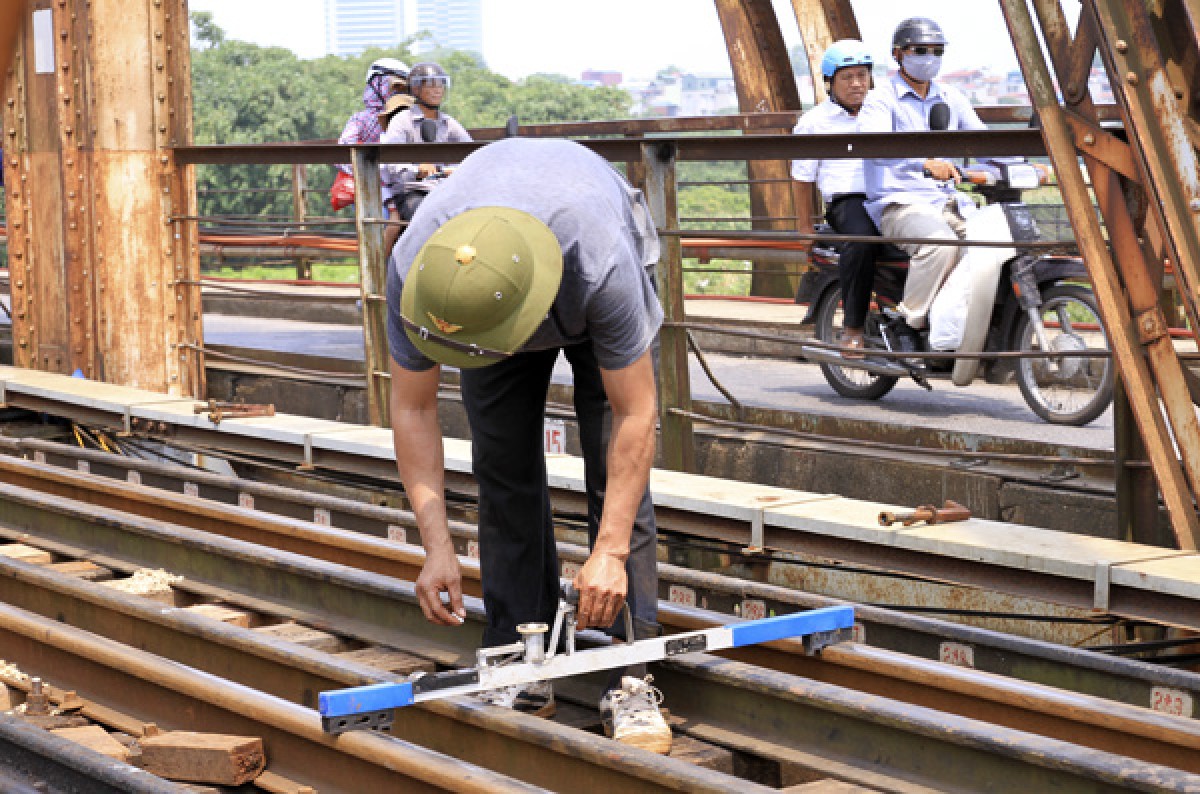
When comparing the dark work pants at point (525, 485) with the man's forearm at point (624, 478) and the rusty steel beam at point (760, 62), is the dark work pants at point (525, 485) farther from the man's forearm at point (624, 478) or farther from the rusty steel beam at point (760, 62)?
the rusty steel beam at point (760, 62)

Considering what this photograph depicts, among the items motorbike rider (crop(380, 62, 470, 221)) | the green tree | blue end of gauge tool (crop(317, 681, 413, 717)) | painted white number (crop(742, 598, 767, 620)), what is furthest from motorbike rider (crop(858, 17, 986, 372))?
the green tree

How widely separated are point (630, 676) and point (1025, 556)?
151cm

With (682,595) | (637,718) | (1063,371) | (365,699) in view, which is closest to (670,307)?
(682,595)

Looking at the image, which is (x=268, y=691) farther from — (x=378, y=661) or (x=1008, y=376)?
(x=1008, y=376)

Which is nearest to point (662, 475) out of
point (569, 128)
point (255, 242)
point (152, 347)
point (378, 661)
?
point (378, 661)

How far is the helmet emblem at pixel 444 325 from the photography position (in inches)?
127

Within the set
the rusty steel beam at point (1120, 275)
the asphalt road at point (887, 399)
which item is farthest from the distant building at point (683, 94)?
the rusty steel beam at point (1120, 275)

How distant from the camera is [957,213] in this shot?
8.22 meters

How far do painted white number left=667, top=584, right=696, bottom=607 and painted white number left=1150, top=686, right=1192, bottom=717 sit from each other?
180cm

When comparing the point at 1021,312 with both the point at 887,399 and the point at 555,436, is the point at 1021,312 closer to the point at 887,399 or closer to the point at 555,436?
the point at 887,399

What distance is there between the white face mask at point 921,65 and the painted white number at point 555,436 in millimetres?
2475

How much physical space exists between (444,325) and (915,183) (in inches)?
211

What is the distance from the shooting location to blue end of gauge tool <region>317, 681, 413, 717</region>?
380cm

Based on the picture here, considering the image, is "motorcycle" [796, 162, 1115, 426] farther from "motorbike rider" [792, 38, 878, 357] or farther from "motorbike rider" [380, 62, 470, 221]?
"motorbike rider" [380, 62, 470, 221]
